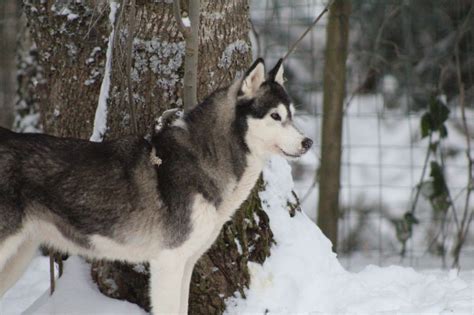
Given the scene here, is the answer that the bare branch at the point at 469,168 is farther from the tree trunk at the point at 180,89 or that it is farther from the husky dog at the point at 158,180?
the husky dog at the point at 158,180

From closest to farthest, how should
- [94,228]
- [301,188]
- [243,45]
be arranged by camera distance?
[94,228], [243,45], [301,188]

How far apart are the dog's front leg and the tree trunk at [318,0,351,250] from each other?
112 inches

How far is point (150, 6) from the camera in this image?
433 cm

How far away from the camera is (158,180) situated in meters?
3.87

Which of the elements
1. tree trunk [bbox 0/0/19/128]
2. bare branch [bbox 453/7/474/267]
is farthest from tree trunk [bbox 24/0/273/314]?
tree trunk [bbox 0/0/19/128]

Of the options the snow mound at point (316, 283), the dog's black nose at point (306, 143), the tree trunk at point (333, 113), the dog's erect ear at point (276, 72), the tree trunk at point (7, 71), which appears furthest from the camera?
the tree trunk at point (7, 71)

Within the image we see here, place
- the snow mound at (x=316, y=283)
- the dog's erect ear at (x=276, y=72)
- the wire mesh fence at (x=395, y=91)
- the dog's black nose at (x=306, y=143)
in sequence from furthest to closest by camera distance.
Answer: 1. the wire mesh fence at (x=395, y=91)
2. the snow mound at (x=316, y=283)
3. the dog's erect ear at (x=276, y=72)
4. the dog's black nose at (x=306, y=143)

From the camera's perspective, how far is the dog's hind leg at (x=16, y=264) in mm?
4055

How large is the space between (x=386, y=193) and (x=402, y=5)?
2079 mm

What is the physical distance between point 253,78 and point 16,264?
1.42 metres

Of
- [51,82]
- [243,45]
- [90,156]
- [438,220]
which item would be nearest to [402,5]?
[438,220]

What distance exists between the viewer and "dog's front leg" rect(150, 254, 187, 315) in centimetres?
383

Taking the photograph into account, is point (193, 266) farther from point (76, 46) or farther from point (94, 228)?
point (76, 46)

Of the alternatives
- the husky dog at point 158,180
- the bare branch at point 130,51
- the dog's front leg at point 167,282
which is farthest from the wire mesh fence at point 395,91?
the dog's front leg at point 167,282
